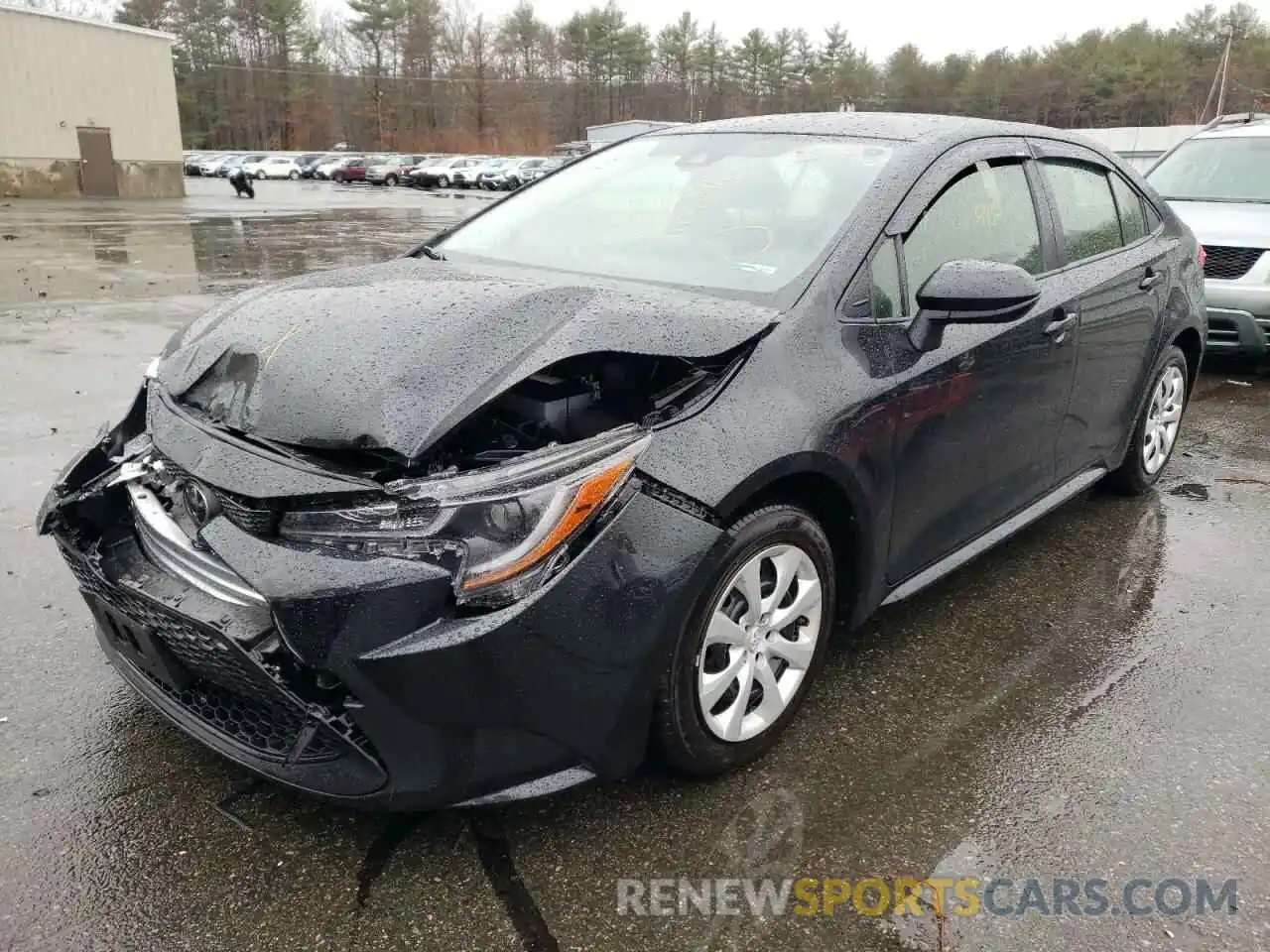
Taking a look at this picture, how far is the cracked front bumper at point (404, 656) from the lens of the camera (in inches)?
75.2

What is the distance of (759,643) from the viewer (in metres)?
2.49

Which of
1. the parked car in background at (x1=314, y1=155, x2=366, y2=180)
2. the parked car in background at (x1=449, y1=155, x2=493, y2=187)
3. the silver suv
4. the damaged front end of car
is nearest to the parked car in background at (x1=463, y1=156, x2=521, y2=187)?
the parked car in background at (x1=449, y1=155, x2=493, y2=187)

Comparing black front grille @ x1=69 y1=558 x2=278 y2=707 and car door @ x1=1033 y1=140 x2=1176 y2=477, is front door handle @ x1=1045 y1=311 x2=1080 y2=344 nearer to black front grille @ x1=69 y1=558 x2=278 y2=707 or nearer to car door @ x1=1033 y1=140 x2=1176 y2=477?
car door @ x1=1033 y1=140 x2=1176 y2=477

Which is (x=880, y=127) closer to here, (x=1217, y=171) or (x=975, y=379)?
(x=975, y=379)

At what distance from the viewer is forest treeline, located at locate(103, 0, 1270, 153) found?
7275 centimetres

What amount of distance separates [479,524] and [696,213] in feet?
5.33

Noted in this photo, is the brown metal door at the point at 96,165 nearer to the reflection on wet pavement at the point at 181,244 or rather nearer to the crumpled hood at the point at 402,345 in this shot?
the reflection on wet pavement at the point at 181,244

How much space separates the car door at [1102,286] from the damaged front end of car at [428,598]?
6.92 ft

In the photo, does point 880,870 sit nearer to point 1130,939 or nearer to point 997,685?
point 1130,939

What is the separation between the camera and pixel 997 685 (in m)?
3.08

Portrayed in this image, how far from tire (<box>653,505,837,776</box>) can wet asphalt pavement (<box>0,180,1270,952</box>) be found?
0.14 meters

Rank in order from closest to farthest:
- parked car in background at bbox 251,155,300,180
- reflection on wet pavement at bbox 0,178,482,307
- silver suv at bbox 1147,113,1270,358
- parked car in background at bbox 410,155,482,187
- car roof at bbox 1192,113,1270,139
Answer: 1. silver suv at bbox 1147,113,1270,358
2. car roof at bbox 1192,113,1270,139
3. reflection on wet pavement at bbox 0,178,482,307
4. parked car in background at bbox 410,155,482,187
5. parked car in background at bbox 251,155,300,180

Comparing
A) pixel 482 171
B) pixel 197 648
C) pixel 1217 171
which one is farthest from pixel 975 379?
pixel 482 171

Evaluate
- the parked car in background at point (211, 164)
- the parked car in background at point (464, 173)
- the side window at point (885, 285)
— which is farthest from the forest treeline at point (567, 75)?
the side window at point (885, 285)
